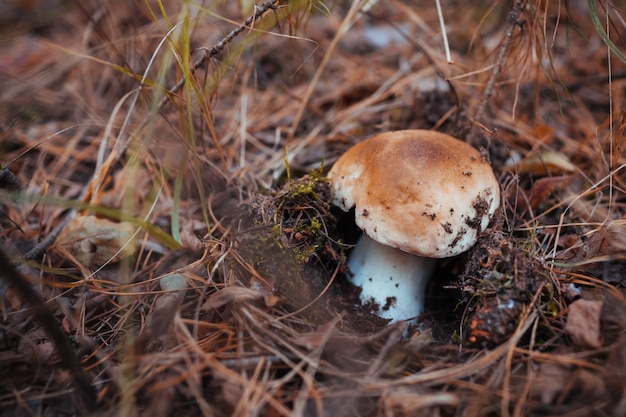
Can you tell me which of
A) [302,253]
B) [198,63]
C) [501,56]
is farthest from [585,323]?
[198,63]

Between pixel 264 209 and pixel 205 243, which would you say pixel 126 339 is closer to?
pixel 205 243

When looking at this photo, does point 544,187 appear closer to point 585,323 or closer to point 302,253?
point 585,323

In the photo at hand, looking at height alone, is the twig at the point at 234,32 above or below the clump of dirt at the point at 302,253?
above

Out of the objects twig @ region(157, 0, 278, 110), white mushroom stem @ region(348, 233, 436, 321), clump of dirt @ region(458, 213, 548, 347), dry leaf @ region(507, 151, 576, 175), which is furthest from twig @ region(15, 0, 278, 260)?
dry leaf @ region(507, 151, 576, 175)

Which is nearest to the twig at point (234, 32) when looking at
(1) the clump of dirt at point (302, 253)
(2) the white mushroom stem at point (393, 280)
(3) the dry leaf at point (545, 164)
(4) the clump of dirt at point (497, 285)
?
(1) the clump of dirt at point (302, 253)

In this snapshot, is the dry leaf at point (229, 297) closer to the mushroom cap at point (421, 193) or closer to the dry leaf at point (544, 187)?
the mushroom cap at point (421, 193)

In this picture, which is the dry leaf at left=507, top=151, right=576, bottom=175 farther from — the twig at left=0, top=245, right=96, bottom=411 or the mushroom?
the twig at left=0, top=245, right=96, bottom=411
